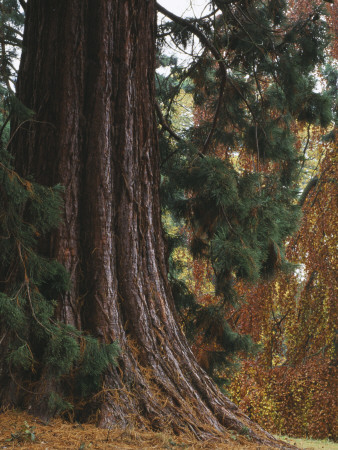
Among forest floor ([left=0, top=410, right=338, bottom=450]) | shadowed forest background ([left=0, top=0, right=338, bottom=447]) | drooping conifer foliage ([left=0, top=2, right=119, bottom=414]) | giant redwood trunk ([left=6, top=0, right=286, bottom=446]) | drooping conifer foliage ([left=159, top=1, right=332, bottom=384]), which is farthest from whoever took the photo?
drooping conifer foliage ([left=159, top=1, right=332, bottom=384])

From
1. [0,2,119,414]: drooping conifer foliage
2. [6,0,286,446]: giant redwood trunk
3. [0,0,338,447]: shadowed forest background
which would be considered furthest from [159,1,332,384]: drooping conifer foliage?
[0,2,119,414]: drooping conifer foliage

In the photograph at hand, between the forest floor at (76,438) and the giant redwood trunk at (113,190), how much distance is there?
157mm

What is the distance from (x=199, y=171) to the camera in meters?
4.23

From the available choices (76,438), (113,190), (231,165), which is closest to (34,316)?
(76,438)

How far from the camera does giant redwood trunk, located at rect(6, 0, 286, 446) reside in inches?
129

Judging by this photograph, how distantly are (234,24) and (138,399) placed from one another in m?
3.80

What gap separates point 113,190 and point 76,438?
1.49m

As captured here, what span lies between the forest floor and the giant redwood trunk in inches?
6.2

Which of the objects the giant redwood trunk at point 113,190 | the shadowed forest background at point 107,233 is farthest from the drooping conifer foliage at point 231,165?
the giant redwood trunk at point 113,190

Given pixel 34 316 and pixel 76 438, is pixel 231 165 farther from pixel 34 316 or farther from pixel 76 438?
pixel 76 438

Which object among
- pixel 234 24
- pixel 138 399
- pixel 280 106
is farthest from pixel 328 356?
pixel 138 399

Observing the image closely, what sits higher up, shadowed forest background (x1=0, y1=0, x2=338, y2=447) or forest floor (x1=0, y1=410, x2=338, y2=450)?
shadowed forest background (x1=0, y1=0, x2=338, y2=447)

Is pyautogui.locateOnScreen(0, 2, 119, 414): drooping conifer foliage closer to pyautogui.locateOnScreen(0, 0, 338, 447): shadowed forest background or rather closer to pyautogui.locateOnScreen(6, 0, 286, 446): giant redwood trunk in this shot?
pyautogui.locateOnScreen(0, 0, 338, 447): shadowed forest background

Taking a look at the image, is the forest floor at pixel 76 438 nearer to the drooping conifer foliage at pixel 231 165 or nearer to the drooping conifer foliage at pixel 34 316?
the drooping conifer foliage at pixel 34 316
